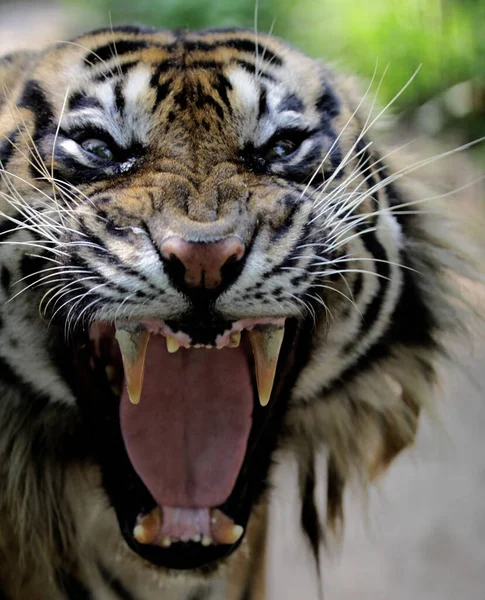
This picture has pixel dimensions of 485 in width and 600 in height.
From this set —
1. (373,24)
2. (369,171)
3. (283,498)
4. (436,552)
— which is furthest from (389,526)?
(373,24)

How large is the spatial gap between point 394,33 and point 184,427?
189 cm

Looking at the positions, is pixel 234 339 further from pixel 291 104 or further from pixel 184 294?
pixel 291 104

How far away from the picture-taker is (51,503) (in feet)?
3.86

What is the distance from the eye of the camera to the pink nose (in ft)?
2.91

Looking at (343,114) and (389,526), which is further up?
(343,114)

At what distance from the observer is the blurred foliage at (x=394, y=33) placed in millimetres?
2613

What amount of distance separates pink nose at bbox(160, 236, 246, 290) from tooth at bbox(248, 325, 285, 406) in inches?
Result: 7.5

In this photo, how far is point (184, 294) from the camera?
919 mm

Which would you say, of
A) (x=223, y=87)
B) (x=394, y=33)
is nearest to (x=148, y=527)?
(x=223, y=87)

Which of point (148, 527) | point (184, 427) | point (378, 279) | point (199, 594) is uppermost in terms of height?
point (378, 279)

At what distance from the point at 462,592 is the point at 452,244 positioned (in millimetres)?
995

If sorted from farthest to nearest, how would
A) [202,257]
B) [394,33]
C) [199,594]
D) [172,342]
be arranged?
[394,33] → [199,594] → [172,342] → [202,257]

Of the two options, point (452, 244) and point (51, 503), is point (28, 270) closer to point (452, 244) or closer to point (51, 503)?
point (51, 503)

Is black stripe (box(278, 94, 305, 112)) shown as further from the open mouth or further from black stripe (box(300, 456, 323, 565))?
black stripe (box(300, 456, 323, 565))
